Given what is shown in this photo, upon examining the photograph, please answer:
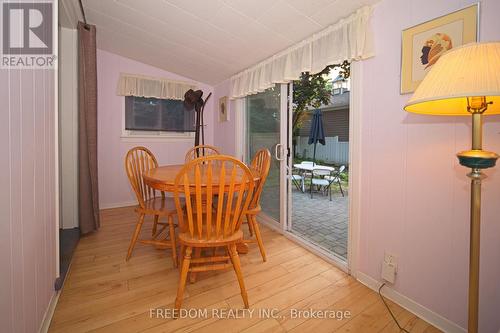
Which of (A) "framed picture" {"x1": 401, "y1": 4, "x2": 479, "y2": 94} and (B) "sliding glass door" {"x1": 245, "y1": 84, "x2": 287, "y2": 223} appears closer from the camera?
(A) "framed picture" {"x1": 401, "y1": 4, "x2": 479, "y2": 94}

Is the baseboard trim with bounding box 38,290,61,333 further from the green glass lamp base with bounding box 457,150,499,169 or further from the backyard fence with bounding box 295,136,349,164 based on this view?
the backyard fence with bounding box 295,136,349,164

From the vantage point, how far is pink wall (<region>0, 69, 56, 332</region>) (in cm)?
84

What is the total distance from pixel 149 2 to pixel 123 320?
101 inches

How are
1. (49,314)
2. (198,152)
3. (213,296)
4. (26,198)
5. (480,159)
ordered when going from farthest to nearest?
(198,152)
(213,296)
(49,314)
(26,198)
(480,159)

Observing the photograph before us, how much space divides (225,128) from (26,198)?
3149 mm

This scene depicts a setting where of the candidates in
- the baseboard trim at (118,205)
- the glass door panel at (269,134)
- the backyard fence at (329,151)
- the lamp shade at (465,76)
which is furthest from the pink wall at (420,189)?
the backyard fence at (329,151)

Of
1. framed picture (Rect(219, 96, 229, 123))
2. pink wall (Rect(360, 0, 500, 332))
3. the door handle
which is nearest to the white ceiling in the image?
pink wall (Rect(360, 0, 500, 332))

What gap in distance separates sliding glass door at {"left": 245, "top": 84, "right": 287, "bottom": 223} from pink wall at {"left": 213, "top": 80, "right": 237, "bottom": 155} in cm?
37

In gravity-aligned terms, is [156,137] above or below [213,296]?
above

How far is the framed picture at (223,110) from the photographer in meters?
3.94

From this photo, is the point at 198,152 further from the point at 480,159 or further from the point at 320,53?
the point at 480,159

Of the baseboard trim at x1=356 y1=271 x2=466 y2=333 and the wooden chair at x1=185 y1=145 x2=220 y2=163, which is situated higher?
the wooden chair at x1=185 y1=145 x2=220 y2=163

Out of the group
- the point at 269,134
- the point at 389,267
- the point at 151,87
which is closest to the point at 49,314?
the point at 389,267

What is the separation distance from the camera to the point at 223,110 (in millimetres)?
4023
